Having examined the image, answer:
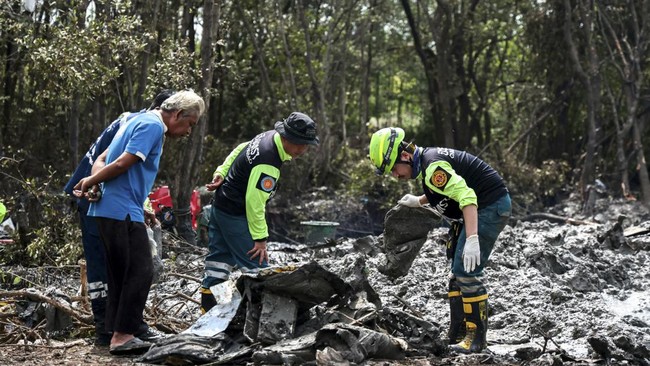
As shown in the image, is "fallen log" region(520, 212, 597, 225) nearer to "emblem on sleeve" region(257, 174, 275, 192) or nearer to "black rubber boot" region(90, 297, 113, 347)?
"emblem on sleeve" region(257, 174, 275, 192)

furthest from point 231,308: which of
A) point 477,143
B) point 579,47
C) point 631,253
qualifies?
point 477,143

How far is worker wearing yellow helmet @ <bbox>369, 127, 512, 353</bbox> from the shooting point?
6641 millimetres

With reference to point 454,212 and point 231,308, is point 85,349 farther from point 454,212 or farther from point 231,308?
point 454,212

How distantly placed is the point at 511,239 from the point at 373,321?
14.9ft

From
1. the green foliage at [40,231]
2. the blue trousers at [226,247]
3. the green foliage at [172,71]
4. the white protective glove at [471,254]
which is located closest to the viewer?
the white protective glove at [471,254]

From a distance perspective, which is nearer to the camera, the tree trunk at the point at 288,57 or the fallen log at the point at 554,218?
the fallen log at the point at 554,218

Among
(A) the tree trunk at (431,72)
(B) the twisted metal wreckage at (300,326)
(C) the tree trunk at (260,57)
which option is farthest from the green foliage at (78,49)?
(A) the tree trunk at (431,72)

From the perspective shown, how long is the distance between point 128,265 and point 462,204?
7.35ft

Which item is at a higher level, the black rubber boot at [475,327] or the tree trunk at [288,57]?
the tree trunk at [288,57]

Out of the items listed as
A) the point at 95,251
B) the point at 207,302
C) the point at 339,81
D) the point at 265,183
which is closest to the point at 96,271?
the point at 95,251

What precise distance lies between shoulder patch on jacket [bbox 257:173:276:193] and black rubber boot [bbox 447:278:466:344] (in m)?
1.52

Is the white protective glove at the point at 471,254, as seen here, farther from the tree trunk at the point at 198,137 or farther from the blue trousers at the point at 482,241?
the tree trunk at the point at 198,137


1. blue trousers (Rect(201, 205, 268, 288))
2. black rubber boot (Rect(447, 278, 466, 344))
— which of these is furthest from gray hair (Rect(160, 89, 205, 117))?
black rubber boot (Rect(447, 278, 466, 344))

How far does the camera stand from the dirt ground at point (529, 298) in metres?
6.64
